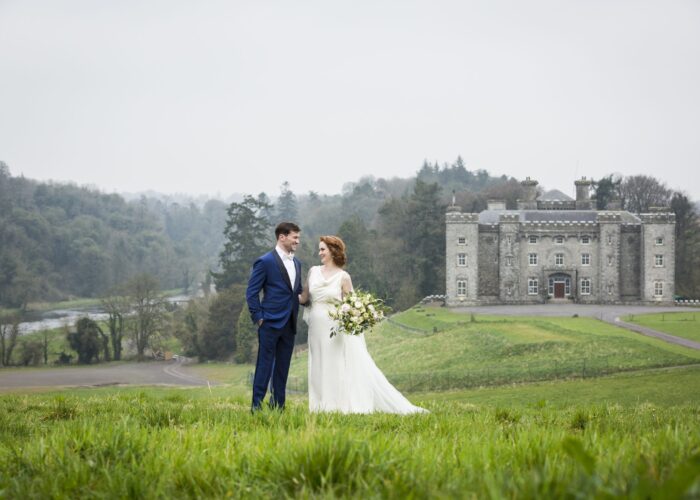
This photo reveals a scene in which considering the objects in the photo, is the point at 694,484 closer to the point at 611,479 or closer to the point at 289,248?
the point at 611,479

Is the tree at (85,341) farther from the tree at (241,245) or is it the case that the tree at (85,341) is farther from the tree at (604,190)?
the tree at (604,190)

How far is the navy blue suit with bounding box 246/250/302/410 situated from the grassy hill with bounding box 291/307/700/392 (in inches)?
880

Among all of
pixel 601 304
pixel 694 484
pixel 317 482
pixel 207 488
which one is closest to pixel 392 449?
pixel 317 482

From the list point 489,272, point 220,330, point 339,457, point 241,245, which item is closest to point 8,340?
point 220,330

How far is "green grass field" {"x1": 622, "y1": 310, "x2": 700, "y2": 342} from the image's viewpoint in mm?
35156

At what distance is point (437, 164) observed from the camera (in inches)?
5148

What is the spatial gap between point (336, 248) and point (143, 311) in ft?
145

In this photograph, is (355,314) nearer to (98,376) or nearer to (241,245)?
(98,376)

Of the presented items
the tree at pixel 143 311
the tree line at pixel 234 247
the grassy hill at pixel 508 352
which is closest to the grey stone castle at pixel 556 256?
the tree line at pixel 234 247

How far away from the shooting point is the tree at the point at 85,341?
42.0 m

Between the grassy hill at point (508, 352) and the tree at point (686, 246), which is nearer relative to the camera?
the grassy hill at point (508, 352)

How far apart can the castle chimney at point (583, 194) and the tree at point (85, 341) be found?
132 feet

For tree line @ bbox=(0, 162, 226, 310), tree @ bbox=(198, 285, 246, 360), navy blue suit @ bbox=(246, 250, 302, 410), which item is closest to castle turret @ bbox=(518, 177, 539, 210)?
tree @ bbox=(198, 285, 246, 360)

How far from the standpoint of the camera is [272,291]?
8.25 m
